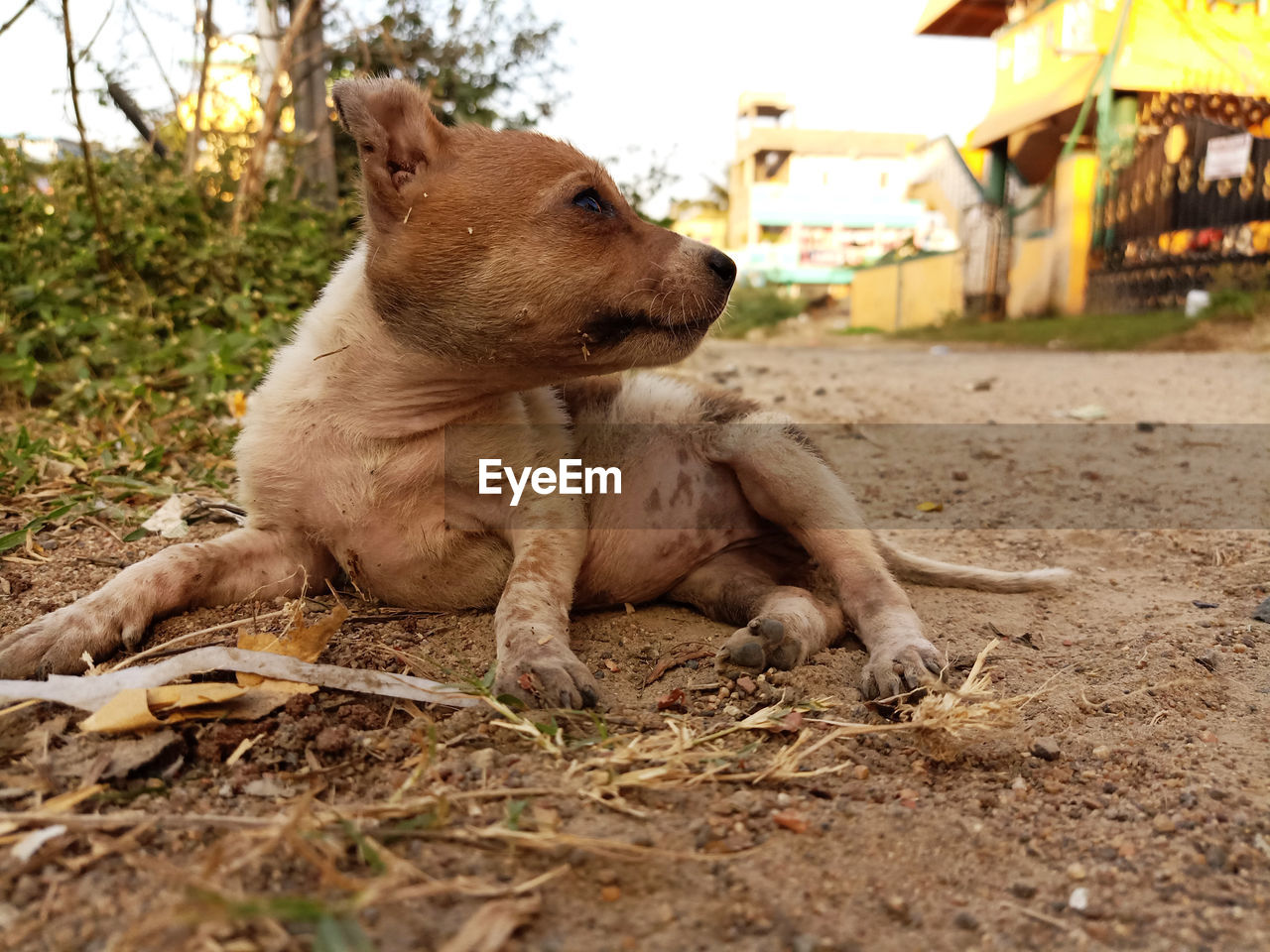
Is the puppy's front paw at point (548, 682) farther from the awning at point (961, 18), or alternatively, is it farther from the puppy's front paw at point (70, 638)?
Answer: the awning at point (961, 18)

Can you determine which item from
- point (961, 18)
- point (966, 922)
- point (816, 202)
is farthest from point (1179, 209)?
point (816, 202)

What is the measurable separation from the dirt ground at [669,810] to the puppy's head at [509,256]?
785mm

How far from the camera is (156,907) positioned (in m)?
1.22

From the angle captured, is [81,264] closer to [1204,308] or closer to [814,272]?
[1204,308]

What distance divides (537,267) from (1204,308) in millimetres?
10578

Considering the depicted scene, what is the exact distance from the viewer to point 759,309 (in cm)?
2161

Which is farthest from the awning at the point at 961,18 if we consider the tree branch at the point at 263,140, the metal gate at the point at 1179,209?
the tree branch at the point at 263,140

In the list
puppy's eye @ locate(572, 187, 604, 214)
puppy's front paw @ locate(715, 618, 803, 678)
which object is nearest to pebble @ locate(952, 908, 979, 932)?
puppy's front paw @ locate(715, 618, 803, 678)

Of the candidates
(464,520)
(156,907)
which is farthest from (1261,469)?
(156,907)

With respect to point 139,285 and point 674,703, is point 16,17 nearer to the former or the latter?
point 139,285

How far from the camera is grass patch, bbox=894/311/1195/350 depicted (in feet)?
34.5

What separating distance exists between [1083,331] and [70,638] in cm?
1170

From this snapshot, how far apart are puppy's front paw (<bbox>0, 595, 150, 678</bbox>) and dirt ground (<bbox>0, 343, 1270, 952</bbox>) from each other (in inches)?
3.4

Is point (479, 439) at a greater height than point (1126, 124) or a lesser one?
lesser
